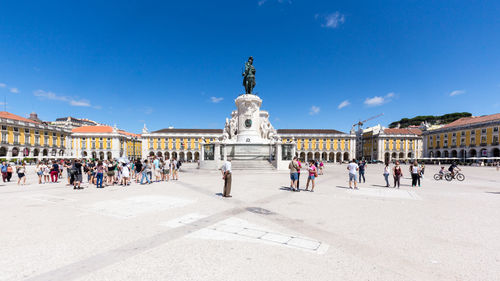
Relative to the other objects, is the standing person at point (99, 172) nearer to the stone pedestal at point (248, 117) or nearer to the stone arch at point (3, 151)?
the stone pedestal at point (248, 117)

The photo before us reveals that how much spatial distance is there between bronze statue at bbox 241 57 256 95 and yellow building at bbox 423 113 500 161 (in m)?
57.8

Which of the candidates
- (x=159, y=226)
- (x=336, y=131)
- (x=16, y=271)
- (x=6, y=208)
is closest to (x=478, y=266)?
(x=159, y=226)

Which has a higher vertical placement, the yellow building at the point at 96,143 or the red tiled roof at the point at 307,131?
the red tiled roof at the point at 307,131

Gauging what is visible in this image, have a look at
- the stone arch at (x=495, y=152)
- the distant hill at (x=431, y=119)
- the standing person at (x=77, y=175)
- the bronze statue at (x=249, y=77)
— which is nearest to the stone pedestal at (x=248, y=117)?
the bronze statue at (x=249, y=77)

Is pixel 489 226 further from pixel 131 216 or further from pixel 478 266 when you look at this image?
pixel 131 216

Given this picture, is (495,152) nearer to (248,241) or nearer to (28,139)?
(248,241)

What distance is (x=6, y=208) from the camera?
6.38m

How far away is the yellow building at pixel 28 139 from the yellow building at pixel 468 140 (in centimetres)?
9042

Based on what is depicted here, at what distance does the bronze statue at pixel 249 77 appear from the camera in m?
24.0

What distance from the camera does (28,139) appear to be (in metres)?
50.5

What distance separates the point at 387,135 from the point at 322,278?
8389 centimetres

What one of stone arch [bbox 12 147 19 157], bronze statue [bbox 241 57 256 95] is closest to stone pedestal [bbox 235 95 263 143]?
bronze statue [bbox 241 57 256 95]

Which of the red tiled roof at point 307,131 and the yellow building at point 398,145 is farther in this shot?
the red tiled roof at point 307,131

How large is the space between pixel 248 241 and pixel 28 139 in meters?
67.9
